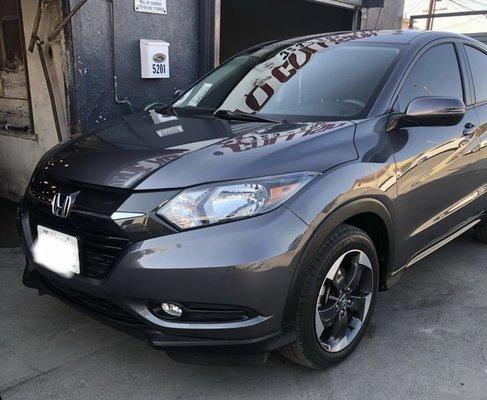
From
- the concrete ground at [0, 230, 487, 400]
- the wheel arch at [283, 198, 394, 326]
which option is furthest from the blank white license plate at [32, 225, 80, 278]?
the wheel arch at [283, 198, 394, 326]

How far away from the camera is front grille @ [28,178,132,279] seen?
2156mm

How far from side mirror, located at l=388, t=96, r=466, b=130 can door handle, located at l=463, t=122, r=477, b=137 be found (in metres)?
0.60

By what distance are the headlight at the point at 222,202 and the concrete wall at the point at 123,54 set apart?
283 centimetres

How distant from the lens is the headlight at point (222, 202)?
210 cm

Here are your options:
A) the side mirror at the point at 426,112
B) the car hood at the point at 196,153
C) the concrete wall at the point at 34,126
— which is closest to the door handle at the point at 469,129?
the side mirror at the point at 426,112

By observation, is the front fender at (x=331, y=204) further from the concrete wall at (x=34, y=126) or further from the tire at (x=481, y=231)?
the concrete wall at (x=34, y=126)

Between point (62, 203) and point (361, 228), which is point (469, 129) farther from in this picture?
point (62, 203)

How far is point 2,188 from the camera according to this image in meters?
5.62

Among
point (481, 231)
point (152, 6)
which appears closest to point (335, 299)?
point (481, 231)

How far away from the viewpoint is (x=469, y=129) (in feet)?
11.2

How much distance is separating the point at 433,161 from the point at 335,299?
1071 mm

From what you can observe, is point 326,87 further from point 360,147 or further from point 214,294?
point 214,294

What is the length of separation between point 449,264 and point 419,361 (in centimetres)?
156

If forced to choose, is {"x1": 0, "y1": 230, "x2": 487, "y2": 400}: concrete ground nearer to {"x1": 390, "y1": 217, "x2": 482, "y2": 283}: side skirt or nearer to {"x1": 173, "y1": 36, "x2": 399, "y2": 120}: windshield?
{"x1": 390, "y1": 217, "x2": 482, "y2": 283}: side skirt
